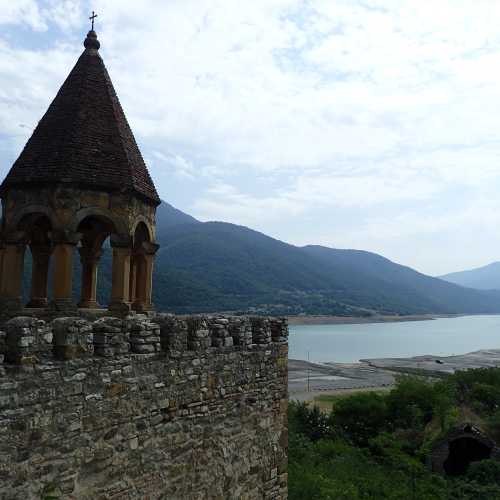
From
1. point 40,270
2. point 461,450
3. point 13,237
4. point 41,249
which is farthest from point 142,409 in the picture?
point 461,450

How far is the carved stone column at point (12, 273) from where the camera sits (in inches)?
352

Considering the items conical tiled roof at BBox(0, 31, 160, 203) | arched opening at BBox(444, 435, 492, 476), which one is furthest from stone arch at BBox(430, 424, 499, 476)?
conical tiled roof at BBox(0, 31, 160, 203)

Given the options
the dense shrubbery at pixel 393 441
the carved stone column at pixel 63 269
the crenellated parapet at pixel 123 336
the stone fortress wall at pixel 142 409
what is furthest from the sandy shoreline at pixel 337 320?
the carved stone column at pixel 63 269

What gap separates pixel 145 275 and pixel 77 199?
1.94 metres

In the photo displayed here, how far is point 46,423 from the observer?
5355mm

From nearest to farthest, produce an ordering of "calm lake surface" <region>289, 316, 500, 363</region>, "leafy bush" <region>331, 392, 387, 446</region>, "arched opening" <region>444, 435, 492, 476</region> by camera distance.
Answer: "arched opening" <region>444, 435, 492, 476</region>, "leafy bush" <region>331, 392, 387, 446</region>, "calm lake surface" <region>289, 316, 500, 363</region>

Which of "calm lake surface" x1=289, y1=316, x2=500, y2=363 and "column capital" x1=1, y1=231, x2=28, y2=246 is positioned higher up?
"column capital" x1=1, y1=231, x2=28, y2=246

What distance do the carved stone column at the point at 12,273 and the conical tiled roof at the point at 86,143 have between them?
1001mm

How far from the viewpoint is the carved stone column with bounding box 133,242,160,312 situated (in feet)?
32.6

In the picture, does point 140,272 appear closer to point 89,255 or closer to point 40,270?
point 89,255

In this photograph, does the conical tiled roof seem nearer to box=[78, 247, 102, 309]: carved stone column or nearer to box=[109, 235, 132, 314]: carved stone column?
box=[109, 235, 132, 314]: carved stone column

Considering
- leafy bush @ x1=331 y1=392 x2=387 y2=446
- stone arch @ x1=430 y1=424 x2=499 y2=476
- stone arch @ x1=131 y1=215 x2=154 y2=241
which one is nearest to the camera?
stone arch @ x1=131 y1=215 x2=154 y2=241

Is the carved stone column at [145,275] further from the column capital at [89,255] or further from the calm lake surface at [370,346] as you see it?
the calm lake surface at [370,346]

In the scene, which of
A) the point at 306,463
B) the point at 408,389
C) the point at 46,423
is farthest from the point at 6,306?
the point at 408,389
